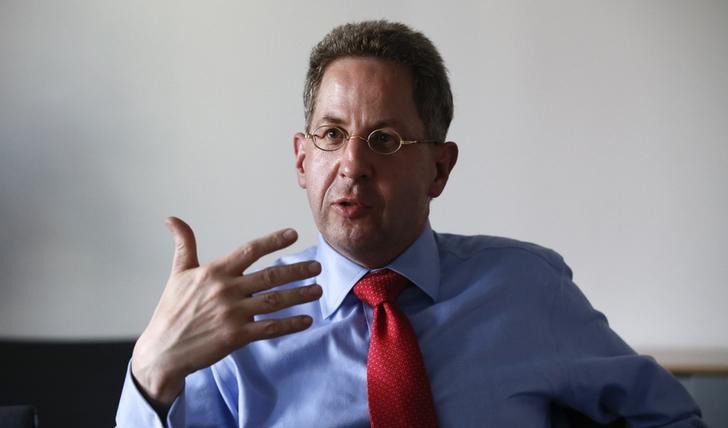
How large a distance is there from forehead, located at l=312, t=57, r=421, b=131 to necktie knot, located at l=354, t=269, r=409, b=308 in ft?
0.93

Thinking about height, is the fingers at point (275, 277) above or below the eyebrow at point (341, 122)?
below

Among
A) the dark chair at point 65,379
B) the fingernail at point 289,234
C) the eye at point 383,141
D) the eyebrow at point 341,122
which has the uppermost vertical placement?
the eyebrow at point 341,122

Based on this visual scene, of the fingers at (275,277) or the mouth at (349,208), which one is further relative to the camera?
the mouth at (349,208)

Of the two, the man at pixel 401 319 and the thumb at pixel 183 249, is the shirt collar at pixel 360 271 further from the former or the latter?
the thumb at pixel 183 249

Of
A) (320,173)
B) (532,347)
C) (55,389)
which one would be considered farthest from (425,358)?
(55,389)

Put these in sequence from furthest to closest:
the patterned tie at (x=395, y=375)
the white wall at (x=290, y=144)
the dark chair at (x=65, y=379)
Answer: the white wall at (x=290, y=144), the dark chair at (x=65, y=379), the patterned tie at (x=395, y=375)

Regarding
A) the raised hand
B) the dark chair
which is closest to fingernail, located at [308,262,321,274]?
the raised hand

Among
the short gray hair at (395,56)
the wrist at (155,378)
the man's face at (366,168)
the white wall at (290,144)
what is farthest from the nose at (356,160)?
the white wall at (290,144)

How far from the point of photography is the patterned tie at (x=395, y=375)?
133 centimetres

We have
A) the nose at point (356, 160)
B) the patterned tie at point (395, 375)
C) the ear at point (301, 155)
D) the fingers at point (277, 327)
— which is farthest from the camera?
the ear at point (301, 155)

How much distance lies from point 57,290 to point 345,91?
4.65 feet

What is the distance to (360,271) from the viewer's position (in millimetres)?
1509

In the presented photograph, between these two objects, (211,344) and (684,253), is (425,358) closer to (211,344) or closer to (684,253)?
(211,344)

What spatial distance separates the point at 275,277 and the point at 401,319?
0.37 metres
